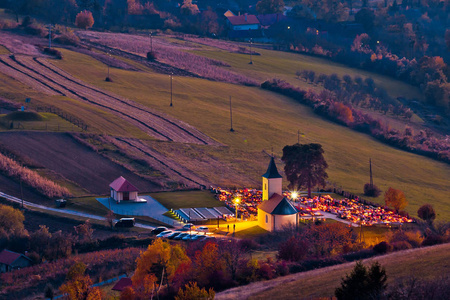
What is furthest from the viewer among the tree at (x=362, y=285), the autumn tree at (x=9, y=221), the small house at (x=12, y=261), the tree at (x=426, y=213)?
the tree at (x=426, y=213)

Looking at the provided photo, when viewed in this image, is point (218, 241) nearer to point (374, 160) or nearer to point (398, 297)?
point (398, 297)

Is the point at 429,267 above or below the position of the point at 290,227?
above

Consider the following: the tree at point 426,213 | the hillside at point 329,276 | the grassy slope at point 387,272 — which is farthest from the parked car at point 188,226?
the tree at point 426,213

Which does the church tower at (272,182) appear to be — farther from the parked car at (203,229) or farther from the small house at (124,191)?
the small house at (124,191)

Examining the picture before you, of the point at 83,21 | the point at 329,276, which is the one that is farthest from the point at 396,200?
the point at 83,21

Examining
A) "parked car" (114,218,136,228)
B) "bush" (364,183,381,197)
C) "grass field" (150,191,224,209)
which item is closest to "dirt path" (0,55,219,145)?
"grass field" (150,191,224,209)

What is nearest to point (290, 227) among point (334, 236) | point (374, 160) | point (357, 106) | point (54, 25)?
point (334, 236)
